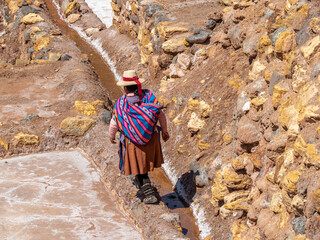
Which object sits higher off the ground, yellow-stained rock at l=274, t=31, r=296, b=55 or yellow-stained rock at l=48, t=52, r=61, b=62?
yellow-stained rock at l=274, t=31, r=296, b=55

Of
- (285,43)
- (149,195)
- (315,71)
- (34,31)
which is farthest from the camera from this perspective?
(34,31)

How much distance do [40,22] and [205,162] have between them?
14316 mm

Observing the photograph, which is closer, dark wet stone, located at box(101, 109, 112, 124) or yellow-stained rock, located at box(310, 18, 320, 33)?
yellow-stained rock, located at box(310, 18, 320, 33)

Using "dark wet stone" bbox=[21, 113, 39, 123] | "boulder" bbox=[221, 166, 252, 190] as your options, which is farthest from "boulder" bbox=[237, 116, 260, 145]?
"dark wet stone" bbox=[21, 113, 39, 123]

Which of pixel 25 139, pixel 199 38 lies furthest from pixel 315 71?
pixel 199 38

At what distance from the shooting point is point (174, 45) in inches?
414

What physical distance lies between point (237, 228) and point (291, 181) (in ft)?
4.44

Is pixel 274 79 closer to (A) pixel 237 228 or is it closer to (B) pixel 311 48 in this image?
A: (B) pixel 311 48

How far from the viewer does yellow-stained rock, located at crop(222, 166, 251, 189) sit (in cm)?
553

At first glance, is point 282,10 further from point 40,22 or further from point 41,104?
point 40,22

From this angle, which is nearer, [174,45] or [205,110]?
[205,110]

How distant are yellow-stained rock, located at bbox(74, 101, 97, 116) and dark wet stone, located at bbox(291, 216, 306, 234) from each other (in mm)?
5938

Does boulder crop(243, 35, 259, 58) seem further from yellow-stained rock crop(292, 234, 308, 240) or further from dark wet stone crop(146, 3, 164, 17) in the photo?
dark wet stone crop(146, 3, 164, 17)

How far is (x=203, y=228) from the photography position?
6145 mm
